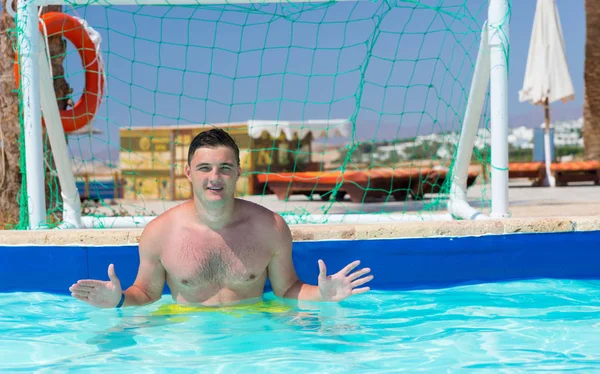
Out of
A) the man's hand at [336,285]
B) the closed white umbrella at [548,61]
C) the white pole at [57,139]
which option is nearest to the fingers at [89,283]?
the man's hand at [336,285]

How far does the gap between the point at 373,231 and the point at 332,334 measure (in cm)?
98

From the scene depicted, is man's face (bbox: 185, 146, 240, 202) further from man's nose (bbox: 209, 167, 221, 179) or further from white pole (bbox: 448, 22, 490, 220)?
white pole (bbox: 448, 22, 490, 220)

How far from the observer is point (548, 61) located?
13852 millimetres

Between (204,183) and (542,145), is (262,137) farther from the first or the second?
(204,183)

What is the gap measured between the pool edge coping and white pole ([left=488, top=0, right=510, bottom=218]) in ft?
0.88

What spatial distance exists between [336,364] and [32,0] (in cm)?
313

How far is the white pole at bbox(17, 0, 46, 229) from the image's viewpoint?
4266mm

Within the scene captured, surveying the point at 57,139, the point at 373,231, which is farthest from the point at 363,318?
the point at 57,139

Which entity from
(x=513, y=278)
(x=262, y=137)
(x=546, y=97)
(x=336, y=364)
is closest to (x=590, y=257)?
(x=513, y=278)

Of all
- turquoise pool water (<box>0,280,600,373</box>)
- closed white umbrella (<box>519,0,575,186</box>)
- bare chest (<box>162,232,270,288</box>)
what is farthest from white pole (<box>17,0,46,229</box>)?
closed white umbrella (<box>519,0,575,186</box>)

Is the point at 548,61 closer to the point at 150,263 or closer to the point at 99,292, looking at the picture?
the point at 150,263

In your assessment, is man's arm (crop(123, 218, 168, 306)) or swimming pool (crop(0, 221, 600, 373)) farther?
man's arm (crop(123, 218, 168, 306))

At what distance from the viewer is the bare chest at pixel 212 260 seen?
128 inches

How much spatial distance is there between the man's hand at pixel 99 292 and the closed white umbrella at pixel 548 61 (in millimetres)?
12625
